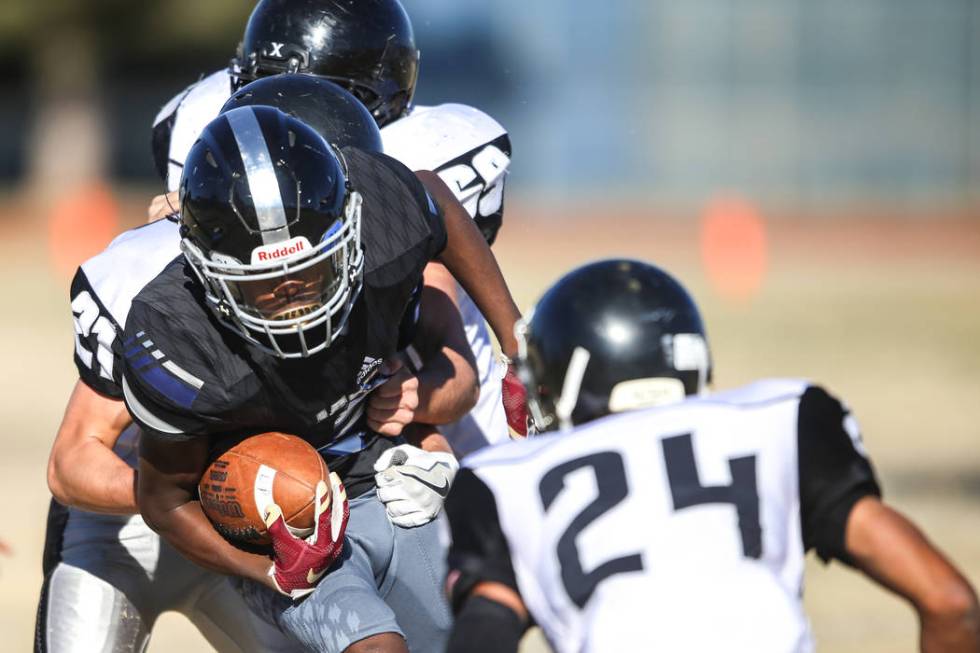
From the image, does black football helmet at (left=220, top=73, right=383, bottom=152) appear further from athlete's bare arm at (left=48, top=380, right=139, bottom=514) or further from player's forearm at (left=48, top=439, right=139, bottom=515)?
player's forearm at (left=48, top=439, right=139, bottom=515)

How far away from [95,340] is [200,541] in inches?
22.4

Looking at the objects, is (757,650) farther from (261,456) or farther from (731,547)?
(261,456)

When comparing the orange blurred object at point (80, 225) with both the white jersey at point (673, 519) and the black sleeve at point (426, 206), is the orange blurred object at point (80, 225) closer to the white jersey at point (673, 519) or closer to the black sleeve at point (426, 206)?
the black sleeve at point (426, 206)

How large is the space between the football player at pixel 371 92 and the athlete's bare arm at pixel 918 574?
1531 mm

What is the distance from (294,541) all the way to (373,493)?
1.62 ft

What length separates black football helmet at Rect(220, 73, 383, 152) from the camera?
11.7ft

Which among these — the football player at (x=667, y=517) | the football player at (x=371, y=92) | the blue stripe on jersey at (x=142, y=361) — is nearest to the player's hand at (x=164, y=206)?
the football player at (x=371, y=92)

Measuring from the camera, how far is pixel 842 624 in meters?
6.20

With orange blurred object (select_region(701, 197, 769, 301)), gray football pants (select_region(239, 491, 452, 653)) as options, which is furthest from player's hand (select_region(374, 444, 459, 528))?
orange blurred object (select_region(701, 197, 769, 301))

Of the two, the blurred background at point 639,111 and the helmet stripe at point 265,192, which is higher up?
the helmet stripe at point 265,192

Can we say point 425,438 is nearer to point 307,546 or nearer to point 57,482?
point 307,546

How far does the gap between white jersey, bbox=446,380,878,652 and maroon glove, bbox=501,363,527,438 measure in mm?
862

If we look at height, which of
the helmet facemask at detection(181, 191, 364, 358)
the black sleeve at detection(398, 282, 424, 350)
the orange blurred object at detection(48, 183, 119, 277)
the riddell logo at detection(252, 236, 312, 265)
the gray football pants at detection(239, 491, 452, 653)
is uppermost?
the riddell logo at detection(252, 236, 312, 265)

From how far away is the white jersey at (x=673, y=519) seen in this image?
246cm
